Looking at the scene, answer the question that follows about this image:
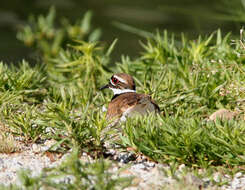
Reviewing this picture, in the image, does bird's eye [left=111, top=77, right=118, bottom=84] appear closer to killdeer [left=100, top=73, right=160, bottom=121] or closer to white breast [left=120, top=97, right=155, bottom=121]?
killdeer [left=100, top=73, right=160, bottom=121]

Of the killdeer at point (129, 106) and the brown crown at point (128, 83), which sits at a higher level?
the brown crown at point (128, 83)

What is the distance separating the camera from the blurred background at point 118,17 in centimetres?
1261

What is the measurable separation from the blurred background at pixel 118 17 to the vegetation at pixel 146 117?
12.7 feet

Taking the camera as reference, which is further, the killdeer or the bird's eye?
the bird's eye

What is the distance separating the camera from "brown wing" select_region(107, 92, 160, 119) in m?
5.70

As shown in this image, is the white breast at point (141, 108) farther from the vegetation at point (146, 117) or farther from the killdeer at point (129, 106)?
the vegetation at point (146, 117)

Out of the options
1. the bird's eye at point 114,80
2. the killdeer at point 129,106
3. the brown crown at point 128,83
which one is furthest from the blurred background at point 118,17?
the killdeer at point 129,106

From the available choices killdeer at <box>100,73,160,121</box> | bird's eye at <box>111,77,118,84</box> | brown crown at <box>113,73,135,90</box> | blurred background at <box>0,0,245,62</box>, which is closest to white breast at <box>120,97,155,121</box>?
killdeer at <box>100,73,160,121</box>

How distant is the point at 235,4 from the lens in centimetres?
843

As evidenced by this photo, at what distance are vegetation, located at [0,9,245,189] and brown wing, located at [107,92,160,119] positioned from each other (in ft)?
0.59

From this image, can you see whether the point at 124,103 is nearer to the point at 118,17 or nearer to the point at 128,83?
the point at 128,83

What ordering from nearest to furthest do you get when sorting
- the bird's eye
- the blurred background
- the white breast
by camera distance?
the white breast < the bird's eye < the blurred background

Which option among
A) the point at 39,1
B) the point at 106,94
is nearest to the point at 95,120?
the point at 106,94

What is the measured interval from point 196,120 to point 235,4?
12.9 feet
